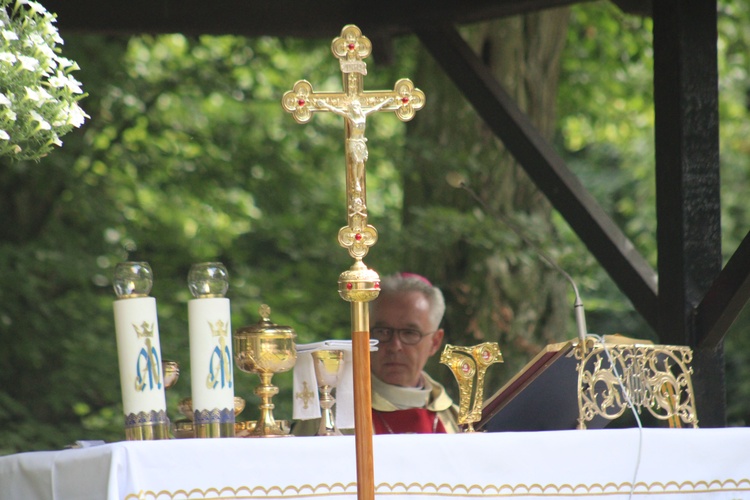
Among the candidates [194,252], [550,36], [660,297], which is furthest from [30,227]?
[660,297]

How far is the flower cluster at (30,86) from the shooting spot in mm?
2395

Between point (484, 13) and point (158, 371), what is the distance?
8.96 feet

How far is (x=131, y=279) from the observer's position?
278 centimetres

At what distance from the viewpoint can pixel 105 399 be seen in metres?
7.00

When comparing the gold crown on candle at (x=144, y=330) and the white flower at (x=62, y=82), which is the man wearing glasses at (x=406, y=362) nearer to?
the gold crown on candle at (x=144, y=330)

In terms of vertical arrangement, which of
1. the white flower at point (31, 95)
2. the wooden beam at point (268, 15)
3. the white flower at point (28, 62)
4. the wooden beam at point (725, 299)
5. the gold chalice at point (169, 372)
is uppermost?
the wooden beam at point (268, 15)

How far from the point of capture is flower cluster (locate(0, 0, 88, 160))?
7.86ft

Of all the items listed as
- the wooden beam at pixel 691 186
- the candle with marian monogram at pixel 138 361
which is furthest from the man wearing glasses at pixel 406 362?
the candle with marian monogram at pixel 138 361

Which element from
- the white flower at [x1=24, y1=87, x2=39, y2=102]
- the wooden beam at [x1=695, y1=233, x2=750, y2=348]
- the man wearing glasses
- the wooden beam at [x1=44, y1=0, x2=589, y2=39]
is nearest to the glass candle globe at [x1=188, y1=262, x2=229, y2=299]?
the white flower at [x1=24, y1=87, x2=39, y2=102]

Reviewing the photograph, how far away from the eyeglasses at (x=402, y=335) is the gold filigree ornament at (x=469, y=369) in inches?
79.5

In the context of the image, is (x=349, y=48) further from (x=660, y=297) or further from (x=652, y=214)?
(x=652, y=214)

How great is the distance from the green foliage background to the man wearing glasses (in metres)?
1.14

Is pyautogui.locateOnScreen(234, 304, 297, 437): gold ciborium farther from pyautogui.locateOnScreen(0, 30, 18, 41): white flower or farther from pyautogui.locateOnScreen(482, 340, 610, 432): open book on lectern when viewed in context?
pyautogui.locateOnScreen(0, 30, 18, 41): white flower

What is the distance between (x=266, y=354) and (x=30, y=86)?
90 cm
